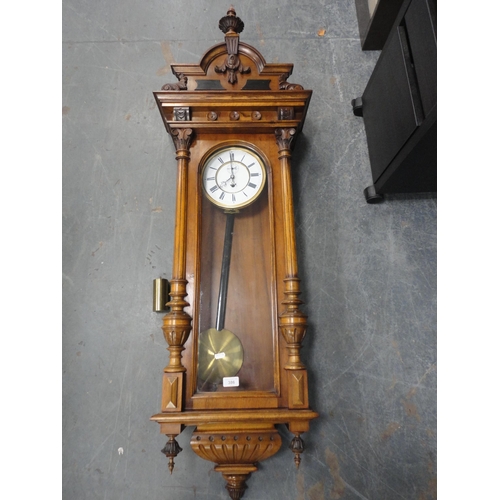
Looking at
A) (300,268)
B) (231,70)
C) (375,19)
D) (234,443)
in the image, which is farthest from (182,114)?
(234,443)

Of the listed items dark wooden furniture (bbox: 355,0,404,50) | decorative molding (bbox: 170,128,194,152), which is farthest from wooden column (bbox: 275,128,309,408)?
dark wooden furniture (bbox: 355,0,404,50)

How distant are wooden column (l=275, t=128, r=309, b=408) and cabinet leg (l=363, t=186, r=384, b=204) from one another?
29 cm

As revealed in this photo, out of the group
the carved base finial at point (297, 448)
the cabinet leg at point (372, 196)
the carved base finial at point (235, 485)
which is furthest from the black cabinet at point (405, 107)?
the carved base finial at point (235, 485)

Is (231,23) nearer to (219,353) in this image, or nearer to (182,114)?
(182,114)

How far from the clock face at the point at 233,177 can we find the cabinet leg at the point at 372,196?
1.09 ft

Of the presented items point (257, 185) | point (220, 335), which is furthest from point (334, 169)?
point (220, 335)

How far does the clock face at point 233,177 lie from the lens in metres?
1.10

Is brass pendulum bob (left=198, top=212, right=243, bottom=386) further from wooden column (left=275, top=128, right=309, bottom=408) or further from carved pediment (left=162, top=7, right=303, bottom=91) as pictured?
carved pediment (left=162, top=7, right=303, bottom=91)

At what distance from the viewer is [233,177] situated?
111cm

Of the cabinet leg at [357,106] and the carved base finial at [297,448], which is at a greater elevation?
the cabinet leg at [357,106]

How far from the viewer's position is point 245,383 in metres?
1.00

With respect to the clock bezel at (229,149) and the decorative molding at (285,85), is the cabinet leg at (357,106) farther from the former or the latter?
the clock bezel at (229,149)

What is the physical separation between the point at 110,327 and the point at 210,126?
584 millimetres

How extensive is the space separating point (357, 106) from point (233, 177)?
477mm
